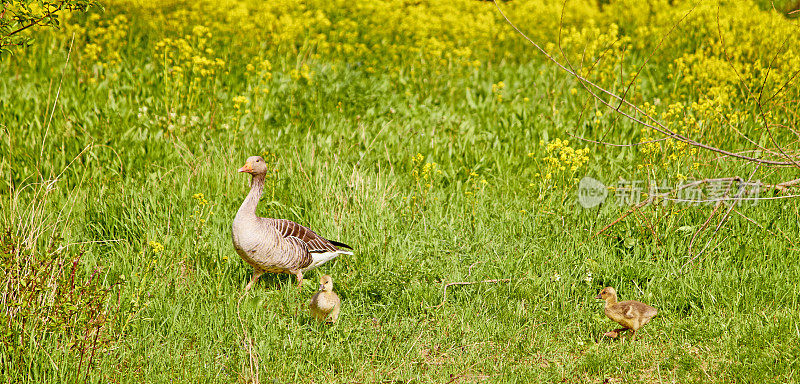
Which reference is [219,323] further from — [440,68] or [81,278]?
[440,68]

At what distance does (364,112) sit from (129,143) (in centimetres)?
245

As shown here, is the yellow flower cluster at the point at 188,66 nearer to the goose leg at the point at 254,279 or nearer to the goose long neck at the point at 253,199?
the goose long neck at the point at 253,199

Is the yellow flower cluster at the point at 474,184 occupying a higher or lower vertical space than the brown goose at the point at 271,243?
lower

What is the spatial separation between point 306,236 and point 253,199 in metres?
0.45

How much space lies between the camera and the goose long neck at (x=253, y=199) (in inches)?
175

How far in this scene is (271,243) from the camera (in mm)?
4406

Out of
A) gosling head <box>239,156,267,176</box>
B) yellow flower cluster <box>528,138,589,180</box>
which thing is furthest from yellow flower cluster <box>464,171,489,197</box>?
gosling head <box>239,156,267,176</box>

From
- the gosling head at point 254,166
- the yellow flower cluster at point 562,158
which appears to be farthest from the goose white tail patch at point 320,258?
the yellow flower cluster at point 562,158

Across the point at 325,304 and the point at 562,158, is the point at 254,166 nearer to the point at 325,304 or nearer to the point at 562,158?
the point at 325,304

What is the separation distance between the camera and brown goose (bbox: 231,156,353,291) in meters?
4.37

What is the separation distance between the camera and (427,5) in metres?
12.9

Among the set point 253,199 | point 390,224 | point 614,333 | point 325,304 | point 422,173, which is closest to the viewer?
point 325,304

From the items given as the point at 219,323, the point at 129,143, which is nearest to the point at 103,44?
the point at 129,143

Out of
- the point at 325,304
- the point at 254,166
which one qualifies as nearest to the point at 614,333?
the point at 325,304
